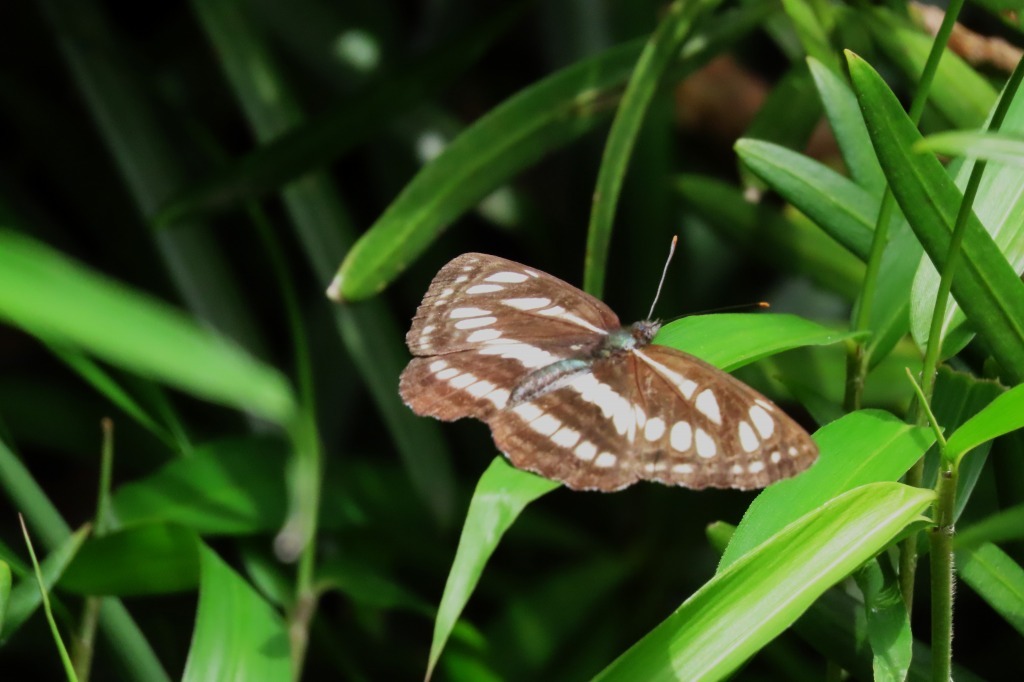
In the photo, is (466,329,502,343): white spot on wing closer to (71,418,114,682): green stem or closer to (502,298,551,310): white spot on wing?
(502,298,551,310): white spot on wing

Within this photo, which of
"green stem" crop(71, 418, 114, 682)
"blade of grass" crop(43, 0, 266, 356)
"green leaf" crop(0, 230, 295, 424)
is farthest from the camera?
"blade of grass" crop(43, 0, 266, 356)

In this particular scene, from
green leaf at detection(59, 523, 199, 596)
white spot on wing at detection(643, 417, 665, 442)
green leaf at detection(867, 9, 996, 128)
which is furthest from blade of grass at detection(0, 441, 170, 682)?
green leaf at detection(867, 9, 996, 128)

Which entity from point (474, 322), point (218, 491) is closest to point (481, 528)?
point (474, 322)

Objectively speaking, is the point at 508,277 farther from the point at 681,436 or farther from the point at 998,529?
the point at 998,529

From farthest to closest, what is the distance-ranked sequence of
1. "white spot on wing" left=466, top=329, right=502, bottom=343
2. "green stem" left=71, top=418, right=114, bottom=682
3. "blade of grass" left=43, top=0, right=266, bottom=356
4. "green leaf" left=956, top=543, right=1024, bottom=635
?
"blade of grass" left=43, top=0, right=266, bottom=356 → "white spot on wing" left=466, top=329, right=502, bottom=343 → "green stem" left=71, top=418, right=114, bottom=682 → "green leaf" left=956, top=543, right=1024, bottom=635

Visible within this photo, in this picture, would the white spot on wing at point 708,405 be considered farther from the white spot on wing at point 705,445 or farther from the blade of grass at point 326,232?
the blade of grass at point 326,232

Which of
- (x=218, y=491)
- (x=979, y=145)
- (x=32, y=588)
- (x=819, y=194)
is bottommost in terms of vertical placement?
(x=218, y=491)

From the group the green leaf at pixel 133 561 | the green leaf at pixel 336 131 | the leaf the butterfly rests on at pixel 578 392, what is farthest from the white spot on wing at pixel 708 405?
the green leaf at pixel 336 131
